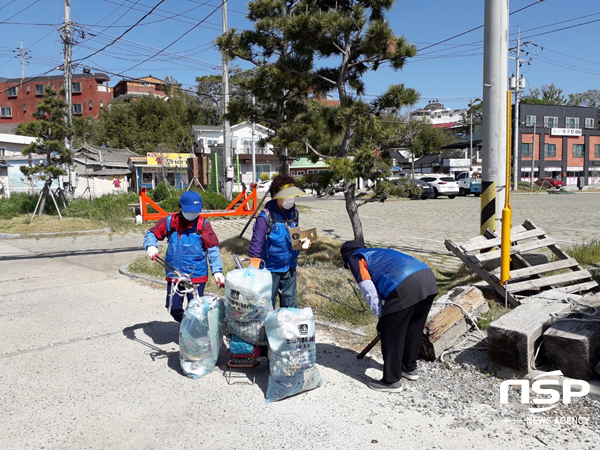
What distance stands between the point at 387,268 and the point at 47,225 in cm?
1456

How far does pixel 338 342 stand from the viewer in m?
5.09

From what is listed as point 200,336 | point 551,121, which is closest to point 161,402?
point 200,336

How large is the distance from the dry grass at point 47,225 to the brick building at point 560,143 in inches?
1906

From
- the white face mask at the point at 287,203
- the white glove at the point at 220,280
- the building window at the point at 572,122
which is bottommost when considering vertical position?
the white glove at the point at 220,280

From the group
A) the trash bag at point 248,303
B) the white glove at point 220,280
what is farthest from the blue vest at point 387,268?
the white glove at point 220,280

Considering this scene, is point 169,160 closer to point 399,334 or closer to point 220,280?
point 220,280

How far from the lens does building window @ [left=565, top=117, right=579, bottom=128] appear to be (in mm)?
59812

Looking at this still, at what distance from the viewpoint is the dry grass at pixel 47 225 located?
15023mm

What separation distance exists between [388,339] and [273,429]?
111cm

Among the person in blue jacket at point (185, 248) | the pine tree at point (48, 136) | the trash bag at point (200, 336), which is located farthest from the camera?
the pine tree at point (48, 136)

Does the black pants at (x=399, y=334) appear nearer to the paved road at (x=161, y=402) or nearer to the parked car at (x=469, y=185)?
the paved road at (x=161, y=402)

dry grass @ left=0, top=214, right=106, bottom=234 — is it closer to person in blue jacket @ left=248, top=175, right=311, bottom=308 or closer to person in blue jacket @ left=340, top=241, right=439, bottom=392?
person in blue jacket @ left=248, top=175, right=311, bottom=308

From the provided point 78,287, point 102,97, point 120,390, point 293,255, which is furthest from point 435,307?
point 102,97

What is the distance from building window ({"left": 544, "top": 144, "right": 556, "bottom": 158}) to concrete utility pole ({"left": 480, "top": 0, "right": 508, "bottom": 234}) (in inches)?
2166
